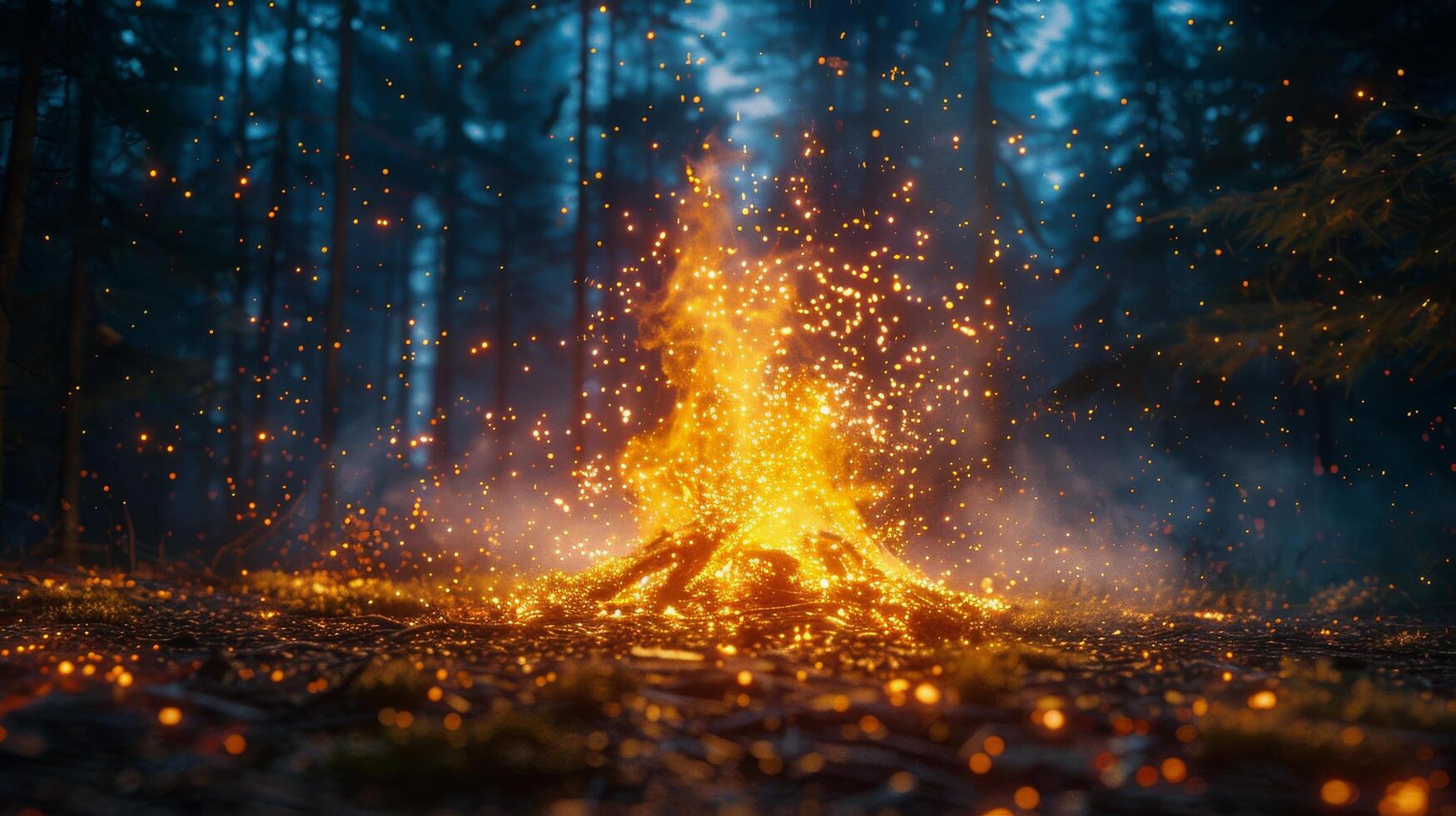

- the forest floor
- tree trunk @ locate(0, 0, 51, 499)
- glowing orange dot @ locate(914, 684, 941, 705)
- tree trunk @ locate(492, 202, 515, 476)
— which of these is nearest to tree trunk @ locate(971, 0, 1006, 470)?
the forest floor

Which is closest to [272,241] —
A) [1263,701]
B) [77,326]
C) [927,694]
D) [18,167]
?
[77,326]

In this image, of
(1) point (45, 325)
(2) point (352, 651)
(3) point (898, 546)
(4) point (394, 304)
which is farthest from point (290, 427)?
(2) point (352, 651)

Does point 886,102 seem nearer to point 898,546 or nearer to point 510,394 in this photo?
point 898,546

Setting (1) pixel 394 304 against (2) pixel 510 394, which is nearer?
(1) pixel 394 304

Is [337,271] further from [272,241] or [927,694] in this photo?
[927,694]

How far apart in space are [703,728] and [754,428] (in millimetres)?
9315

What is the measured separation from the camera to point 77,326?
1512cm

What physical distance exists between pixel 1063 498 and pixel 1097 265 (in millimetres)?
5984

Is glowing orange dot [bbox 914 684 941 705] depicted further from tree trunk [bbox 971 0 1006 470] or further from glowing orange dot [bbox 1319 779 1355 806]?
tree trunk [bbox 971 0 1006 470]

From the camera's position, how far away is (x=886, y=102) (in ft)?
75.6

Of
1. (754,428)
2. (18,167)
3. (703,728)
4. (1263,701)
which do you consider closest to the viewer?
(703,728)

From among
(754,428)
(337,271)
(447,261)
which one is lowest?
(754,428)

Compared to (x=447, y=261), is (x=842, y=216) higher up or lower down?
lower down

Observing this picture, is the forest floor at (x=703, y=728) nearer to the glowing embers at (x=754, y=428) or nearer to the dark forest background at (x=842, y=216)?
the glowing embers at (x=754, y=428)
